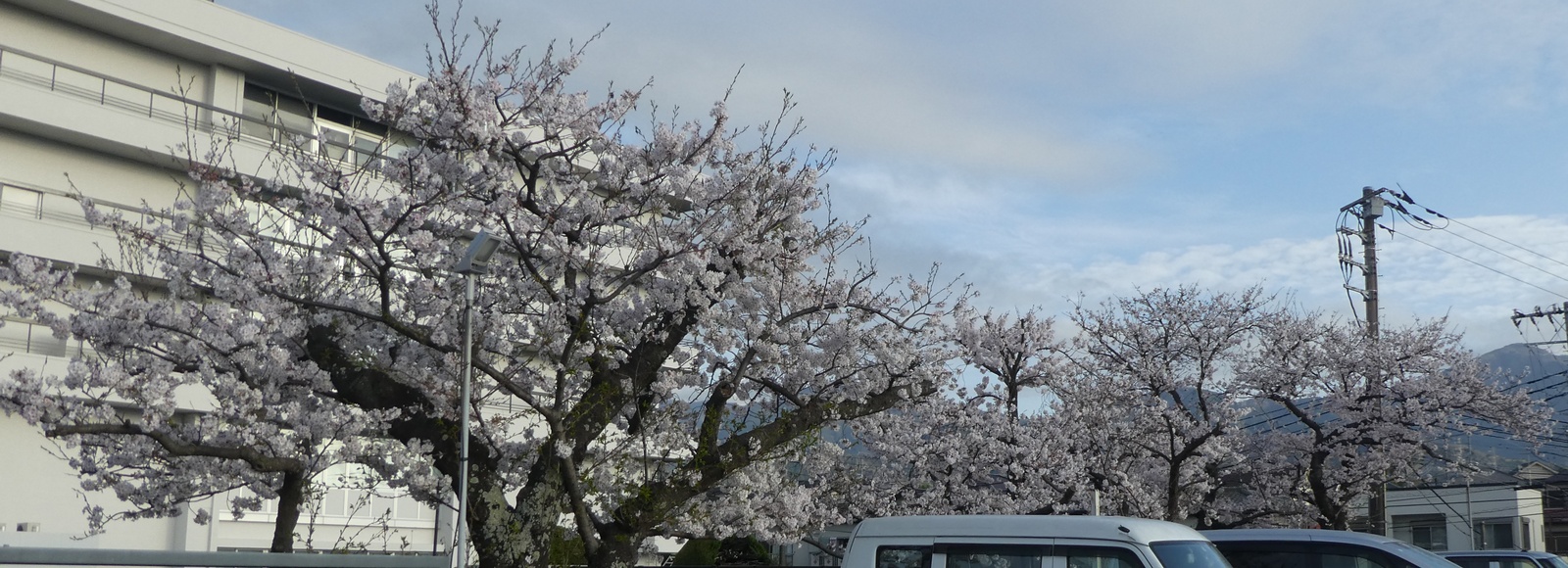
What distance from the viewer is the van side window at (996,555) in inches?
387

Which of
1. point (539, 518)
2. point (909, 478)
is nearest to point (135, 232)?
point (539, 518)

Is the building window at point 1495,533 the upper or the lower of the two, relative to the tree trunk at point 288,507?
lower

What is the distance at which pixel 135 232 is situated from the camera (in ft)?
43.8

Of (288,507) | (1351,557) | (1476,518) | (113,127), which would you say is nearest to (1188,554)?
(1351,557)

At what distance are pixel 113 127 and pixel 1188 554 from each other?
2595cm

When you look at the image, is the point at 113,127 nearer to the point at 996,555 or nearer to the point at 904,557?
the point at 904,557

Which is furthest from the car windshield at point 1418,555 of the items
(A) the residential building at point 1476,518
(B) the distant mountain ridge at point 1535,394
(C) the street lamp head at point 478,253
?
(A) the residential building at point 1476,518

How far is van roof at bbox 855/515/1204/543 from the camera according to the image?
9.68 m

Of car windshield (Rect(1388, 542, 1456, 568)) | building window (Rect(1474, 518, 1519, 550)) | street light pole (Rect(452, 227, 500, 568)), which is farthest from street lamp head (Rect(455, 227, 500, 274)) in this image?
building window (Rect(1474, 518, 1519, 550))

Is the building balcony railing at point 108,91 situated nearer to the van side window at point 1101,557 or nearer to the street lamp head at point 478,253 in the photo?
the street lamp head at point 478,253

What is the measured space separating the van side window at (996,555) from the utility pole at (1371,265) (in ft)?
61.4

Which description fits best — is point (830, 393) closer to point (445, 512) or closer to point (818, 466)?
point (818, 466)

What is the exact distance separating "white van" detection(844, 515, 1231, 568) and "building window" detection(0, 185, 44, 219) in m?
23.4

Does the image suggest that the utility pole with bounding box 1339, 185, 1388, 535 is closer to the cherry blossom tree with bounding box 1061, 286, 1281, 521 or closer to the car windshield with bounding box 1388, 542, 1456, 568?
the cherry blossom tree with bounding box 1061, 286, 1281, 521
